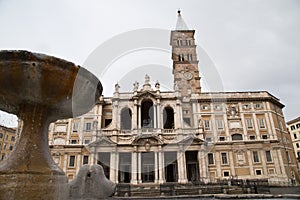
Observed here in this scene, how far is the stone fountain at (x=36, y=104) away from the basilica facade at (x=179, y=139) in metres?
19.3

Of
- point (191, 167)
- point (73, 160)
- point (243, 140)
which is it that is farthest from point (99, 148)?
point (243, 140)

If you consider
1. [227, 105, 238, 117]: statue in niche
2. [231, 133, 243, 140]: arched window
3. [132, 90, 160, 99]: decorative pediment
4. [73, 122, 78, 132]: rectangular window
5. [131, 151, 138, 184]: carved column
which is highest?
[132, 90, 160, 99]: decorative pediment

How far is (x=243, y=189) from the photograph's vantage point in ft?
41.0

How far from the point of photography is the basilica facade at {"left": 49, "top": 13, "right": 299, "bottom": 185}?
24031 millimetres

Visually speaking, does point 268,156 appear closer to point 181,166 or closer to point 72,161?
point 181,166

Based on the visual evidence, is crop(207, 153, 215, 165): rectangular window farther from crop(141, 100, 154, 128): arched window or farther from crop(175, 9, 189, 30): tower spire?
crop(175, 9, 189, 30): tower spire

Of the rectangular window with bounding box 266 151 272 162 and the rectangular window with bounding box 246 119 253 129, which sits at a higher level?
the rectangular window with bounding box 246 119 253 129

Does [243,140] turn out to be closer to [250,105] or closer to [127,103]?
[250,105]

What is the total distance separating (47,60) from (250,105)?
29.6 m

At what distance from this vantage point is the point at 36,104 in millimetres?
4812

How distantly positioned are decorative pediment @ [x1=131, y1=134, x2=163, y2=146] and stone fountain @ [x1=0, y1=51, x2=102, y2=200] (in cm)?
Result: 1920

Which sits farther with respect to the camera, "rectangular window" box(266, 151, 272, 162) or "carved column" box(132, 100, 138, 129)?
"carved column" box(132, 100, 138, 129)

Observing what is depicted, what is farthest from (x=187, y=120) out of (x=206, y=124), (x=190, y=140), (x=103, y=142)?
(x=103, y=142)

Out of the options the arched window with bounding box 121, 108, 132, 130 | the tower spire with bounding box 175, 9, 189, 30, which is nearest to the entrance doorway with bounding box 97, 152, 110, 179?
the arched window with bounding box 121, 108, 132, 130
